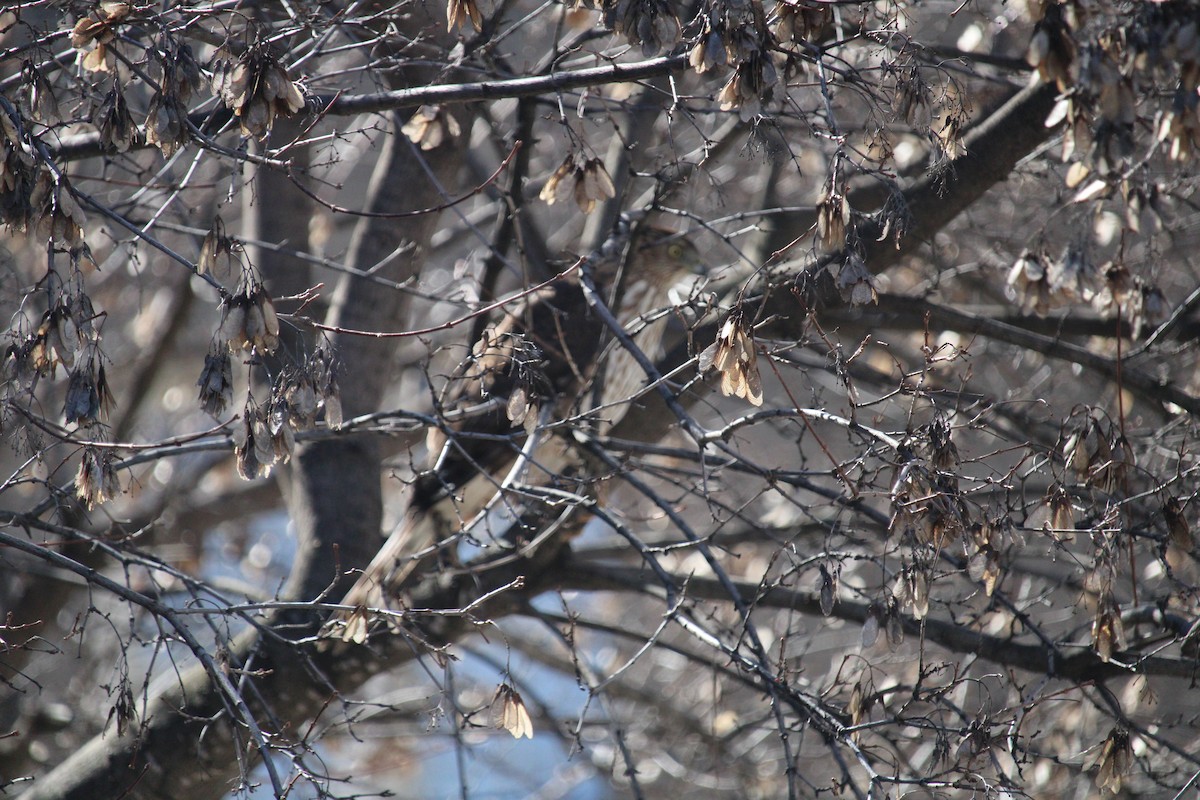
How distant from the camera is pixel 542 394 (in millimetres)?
3668

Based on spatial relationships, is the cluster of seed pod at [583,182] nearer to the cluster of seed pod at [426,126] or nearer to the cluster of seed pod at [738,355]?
the cluster of seed pod at [738,355]

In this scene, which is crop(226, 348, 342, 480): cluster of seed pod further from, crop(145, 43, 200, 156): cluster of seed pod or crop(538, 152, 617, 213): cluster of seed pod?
crop(538, 152, 617, 213): cluster of seed pod

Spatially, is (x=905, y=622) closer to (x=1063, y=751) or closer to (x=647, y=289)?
(x=1063, y=751)

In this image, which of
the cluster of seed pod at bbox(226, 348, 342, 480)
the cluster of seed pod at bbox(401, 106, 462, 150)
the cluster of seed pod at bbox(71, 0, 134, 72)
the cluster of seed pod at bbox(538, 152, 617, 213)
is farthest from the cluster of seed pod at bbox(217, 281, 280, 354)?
the cluster of seed pod at bbox(401, 106, 462, 150)

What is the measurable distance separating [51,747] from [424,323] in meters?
3.27

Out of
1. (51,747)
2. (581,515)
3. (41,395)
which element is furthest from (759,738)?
(41,395)

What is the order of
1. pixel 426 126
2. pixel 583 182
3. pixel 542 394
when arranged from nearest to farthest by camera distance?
pixel 583 182 < pixel 426 126 < pixel 542 394

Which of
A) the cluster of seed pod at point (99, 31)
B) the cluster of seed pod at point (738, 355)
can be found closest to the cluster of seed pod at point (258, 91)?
Result: the cluster of seed pod at point (99, 31)

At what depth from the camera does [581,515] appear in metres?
3.67

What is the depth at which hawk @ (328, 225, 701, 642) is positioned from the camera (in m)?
3.38

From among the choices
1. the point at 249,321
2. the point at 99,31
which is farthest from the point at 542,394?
the point at 99,31

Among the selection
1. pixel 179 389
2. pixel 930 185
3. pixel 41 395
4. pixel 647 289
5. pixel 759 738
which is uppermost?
pixel 179 389

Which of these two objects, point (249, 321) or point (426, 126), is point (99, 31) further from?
point (426, 126)

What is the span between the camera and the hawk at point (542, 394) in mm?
3385
